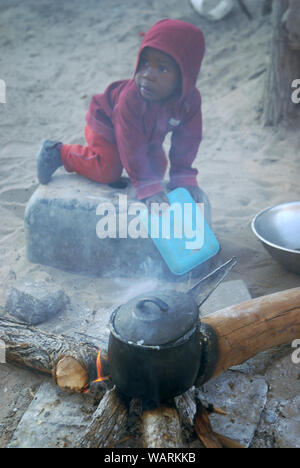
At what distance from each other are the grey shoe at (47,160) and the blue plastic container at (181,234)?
95 centimetres

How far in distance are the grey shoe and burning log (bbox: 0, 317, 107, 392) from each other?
137cm

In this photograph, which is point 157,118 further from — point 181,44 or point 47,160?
point 47,160

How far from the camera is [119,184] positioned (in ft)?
10.6

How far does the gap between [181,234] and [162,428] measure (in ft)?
4.94

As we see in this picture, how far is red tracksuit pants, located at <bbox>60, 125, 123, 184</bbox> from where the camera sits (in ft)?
10.3

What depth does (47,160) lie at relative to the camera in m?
3.23

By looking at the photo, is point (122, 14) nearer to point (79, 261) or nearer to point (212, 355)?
point (79, 261)

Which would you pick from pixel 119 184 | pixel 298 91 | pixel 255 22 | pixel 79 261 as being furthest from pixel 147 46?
pixel 255 22

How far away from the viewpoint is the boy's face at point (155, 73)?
8.50 ft

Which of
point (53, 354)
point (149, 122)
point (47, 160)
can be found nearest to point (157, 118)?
point (149, 122)
